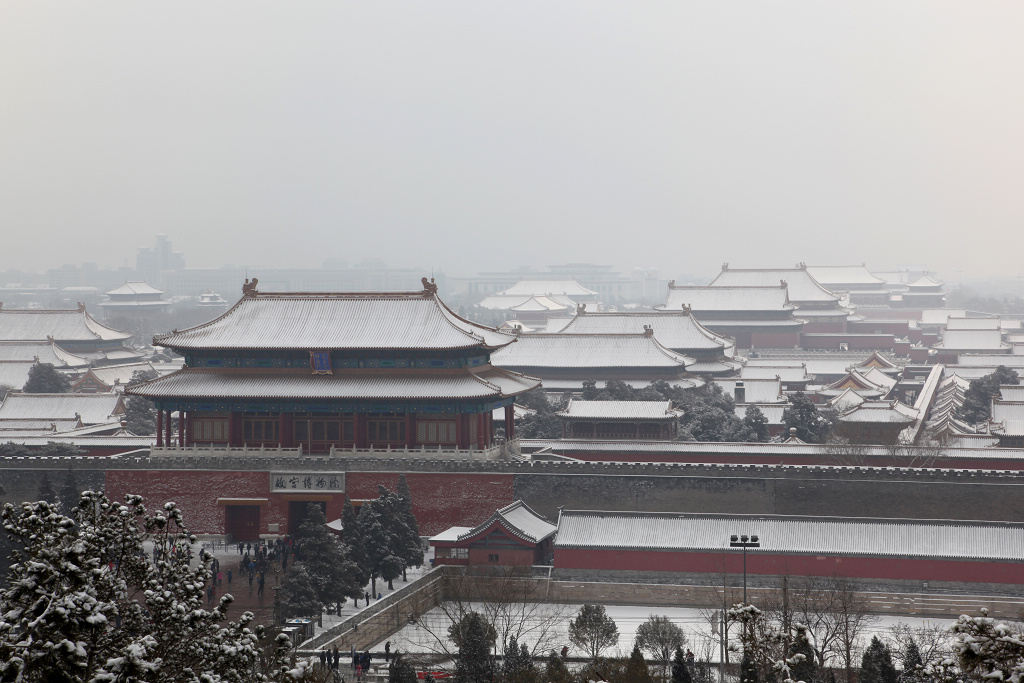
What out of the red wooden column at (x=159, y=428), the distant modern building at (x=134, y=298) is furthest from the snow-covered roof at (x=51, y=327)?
the distant modern building at (x=134, y=298)

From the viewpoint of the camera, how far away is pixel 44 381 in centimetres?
5769

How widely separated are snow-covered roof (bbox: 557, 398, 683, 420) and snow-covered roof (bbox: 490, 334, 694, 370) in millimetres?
10279

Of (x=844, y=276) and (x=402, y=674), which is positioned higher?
(x=844, y=276)

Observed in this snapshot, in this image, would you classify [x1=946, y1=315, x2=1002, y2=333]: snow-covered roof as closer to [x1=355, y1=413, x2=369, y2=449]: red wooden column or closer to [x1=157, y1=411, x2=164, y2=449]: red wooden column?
[x1=355, y1=413, x2=369, y2=449]: red wooden column

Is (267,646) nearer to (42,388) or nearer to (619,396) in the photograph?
(619,396)

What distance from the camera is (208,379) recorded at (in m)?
39.0

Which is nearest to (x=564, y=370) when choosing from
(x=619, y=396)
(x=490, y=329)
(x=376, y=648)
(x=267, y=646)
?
(x=619, y=396)

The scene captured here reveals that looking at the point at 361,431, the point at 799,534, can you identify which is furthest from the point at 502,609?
the point at 361,431

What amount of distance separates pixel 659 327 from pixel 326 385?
2645cm

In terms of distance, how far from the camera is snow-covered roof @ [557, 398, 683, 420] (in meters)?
42.5

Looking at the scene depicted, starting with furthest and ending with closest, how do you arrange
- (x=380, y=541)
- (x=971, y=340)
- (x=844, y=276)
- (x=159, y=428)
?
1. (x=844, y=276)
2. (x=971, y=340)
3. (x=159, y=428)
4. (x=380, y=541)

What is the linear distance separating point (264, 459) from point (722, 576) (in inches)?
563

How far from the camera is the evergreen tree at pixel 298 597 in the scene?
1025 inches

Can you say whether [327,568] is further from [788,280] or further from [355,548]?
[788,280]
